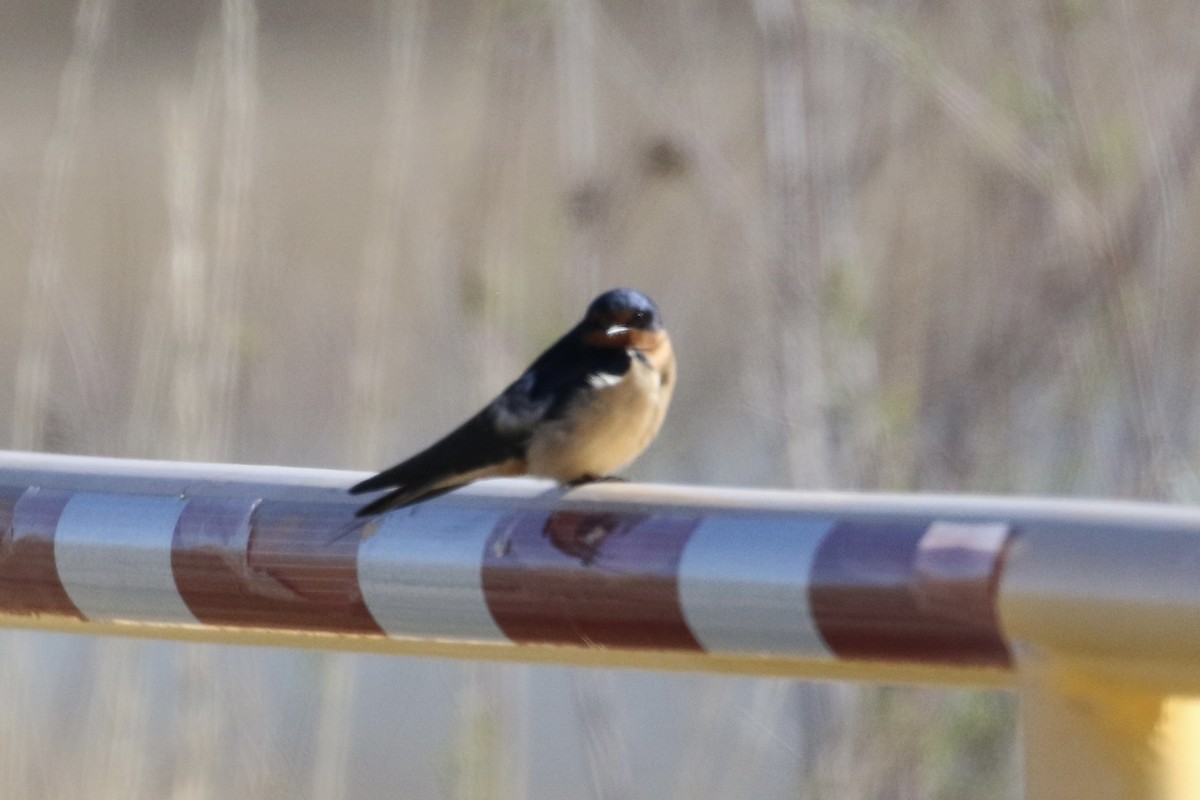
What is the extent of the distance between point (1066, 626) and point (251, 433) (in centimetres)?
205

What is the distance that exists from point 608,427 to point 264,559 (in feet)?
1.95

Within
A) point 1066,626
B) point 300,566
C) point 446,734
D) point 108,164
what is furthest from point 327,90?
point 1066,626

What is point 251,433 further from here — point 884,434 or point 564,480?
point 564,480

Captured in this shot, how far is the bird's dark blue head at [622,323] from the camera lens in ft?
4.96

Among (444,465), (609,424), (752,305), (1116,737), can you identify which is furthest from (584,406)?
(752,305)

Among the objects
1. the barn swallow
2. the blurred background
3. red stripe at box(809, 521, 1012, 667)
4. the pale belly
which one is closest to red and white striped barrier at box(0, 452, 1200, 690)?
red stripe at box(809, 521, 1012, 667)

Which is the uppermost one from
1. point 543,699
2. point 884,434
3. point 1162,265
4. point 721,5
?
point 721,5

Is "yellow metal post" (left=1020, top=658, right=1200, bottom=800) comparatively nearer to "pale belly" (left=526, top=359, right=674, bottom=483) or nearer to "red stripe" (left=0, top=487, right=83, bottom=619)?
"red stripe" (left=0, top=487, right=83, bottom=619)

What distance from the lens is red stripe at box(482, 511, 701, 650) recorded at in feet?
2.48

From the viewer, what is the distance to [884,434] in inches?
87.3

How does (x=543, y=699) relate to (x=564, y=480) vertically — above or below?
below

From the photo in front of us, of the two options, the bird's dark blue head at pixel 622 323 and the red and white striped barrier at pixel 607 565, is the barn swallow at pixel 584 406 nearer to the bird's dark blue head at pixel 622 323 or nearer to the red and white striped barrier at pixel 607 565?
the bird's dark blue head at pixel 622 323

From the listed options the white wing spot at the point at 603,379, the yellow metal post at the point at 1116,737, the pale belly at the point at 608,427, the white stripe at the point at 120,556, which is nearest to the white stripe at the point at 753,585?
the yellow metal post at the point at 1116,737

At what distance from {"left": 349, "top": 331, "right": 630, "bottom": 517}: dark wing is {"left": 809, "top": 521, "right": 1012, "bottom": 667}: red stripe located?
0.84 feet
